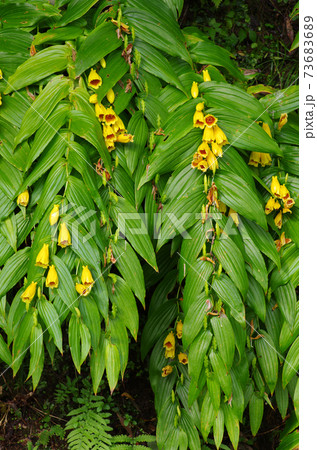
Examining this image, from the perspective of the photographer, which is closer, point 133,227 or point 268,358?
point 133,227

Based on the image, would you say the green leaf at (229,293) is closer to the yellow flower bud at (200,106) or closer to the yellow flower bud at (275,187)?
the yellow flower bud at (275,187)

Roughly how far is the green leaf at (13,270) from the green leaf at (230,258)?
61 centimetres

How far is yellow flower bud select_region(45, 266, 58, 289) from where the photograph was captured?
1.27 meters

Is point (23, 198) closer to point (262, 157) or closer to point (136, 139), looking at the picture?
point (136, 139)

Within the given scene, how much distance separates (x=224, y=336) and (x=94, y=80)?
890 mm

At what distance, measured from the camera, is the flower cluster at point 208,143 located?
135 cm

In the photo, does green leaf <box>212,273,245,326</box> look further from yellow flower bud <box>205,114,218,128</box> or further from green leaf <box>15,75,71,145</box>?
green leaf <box>15,75,71,145</box>

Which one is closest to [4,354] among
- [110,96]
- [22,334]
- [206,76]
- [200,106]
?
[22,334]

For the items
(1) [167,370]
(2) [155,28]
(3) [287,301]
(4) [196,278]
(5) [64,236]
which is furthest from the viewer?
(1) [167,370]

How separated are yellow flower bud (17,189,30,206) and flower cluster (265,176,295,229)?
797 mm

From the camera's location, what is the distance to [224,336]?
54.1 inches

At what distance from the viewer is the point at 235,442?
155 cm
